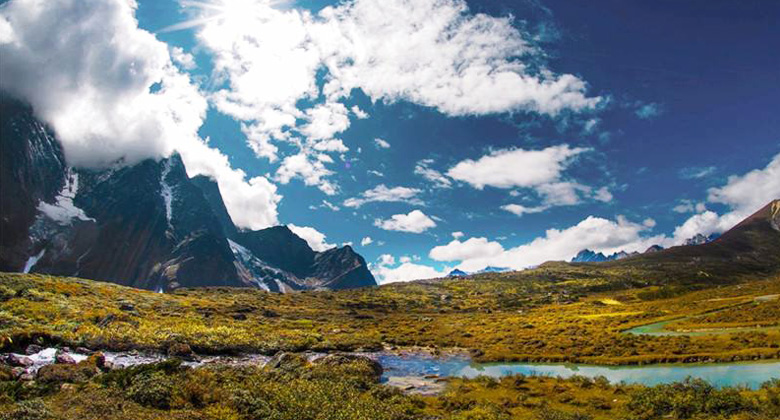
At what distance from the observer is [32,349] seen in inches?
1992

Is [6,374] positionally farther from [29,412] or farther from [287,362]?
[287,362]

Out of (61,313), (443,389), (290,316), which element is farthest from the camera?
(290,316)

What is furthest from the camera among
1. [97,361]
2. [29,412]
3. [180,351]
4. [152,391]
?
[180,351]

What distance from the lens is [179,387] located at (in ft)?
113

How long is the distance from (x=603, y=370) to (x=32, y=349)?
73.9 meters

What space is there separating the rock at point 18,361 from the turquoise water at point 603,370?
136 feet

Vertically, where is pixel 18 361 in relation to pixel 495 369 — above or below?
above

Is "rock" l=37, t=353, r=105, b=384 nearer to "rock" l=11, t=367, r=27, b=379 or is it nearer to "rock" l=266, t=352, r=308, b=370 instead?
"rock" l=11, t=367, r=27, b=379

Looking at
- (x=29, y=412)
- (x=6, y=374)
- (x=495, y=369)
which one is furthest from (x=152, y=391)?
(x=495, y=369)

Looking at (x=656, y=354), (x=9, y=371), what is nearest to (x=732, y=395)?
(x=656, y=354)

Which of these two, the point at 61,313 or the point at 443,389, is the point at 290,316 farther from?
the point at 443,389

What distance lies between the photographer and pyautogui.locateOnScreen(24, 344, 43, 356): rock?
163ft

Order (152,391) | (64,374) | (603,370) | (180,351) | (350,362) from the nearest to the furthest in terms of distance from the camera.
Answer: (152,391) < (64,374) < (350,362) < (603,370) < (180,351)

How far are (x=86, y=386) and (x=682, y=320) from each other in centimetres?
11948
